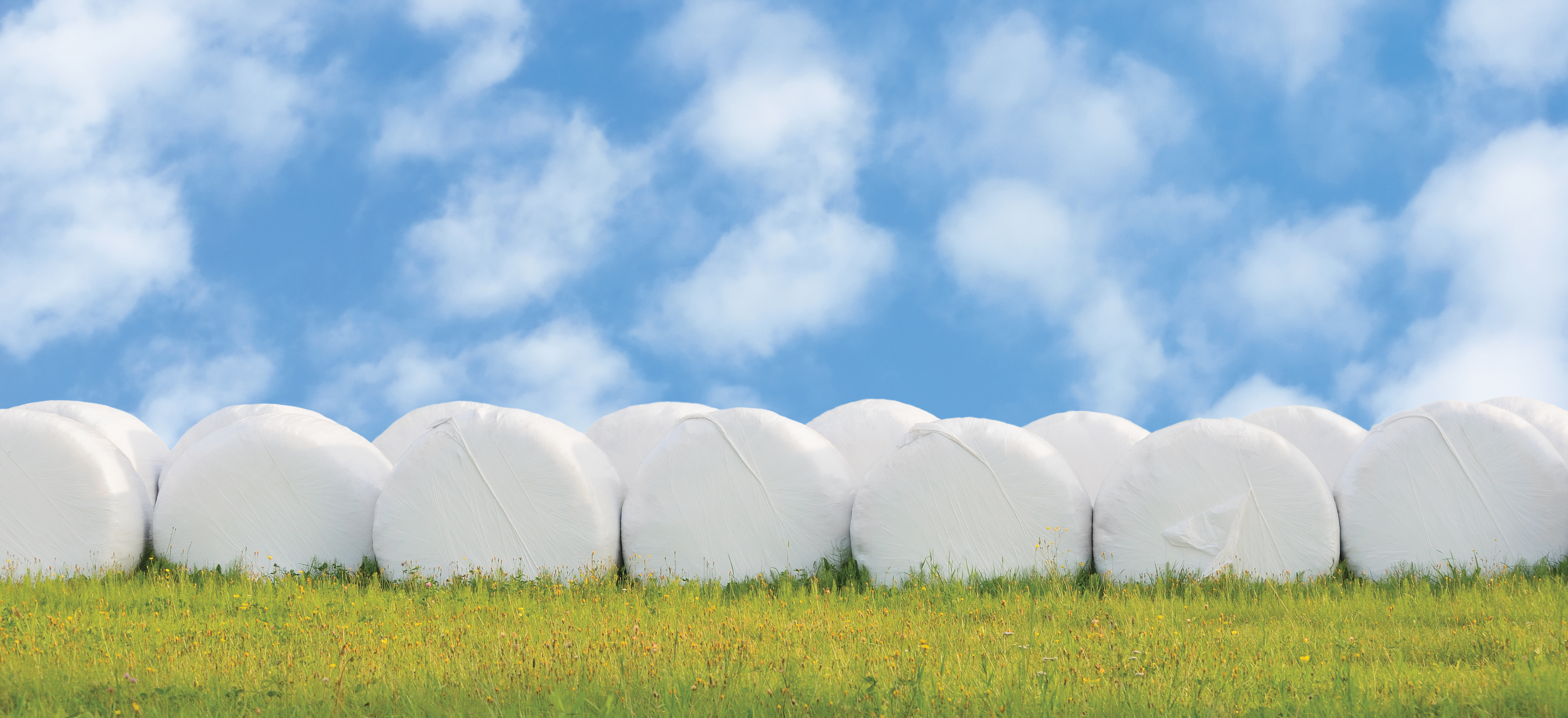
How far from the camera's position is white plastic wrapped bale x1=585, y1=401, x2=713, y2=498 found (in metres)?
8.67

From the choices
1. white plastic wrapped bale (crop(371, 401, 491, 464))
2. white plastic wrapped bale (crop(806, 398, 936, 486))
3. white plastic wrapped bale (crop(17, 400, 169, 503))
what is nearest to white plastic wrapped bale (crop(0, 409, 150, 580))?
white plastic wrapped bale (crop(17, 400, 169, 503))

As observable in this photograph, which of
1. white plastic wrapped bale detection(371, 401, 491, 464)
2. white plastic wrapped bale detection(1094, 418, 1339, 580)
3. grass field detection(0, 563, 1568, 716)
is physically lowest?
grass field detection(0, 563, 1568, 716)

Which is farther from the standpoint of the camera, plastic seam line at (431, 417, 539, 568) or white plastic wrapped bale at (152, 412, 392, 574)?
white plastic wrapped bale at (152, 412, 392, 574)

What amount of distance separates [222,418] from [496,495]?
13.6ft

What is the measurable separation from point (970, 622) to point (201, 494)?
5830mm

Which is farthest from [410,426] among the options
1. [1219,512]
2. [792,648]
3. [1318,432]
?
[1318,432]

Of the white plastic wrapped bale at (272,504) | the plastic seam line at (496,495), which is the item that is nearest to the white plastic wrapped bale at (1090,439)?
the plastic seam line at (496,495)

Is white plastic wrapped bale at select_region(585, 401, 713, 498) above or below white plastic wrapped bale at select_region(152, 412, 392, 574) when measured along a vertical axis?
above

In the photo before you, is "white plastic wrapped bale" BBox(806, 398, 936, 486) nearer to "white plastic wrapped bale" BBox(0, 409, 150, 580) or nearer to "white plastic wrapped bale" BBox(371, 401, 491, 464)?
"white plastic wrapped bale" BBox(371, 401, 491, 464)

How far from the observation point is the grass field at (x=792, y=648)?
3738 mm

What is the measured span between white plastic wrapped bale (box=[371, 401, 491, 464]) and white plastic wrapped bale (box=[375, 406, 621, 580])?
6.12 feet

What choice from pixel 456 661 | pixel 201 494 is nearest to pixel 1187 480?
pixel 456 661

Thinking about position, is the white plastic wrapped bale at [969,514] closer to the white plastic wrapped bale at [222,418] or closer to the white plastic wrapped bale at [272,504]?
the white plastic wrapped bale at [272,504]

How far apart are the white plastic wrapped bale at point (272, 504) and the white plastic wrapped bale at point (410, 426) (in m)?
1.42
